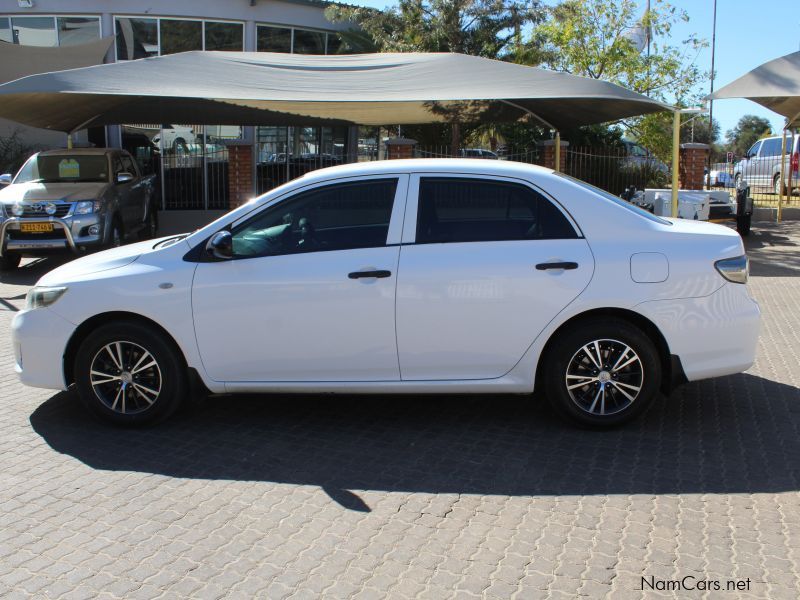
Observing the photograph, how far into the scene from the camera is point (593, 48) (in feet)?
69.2

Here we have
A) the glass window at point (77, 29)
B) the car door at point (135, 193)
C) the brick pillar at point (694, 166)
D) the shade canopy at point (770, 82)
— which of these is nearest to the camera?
the shade canopy at point (770, 82)

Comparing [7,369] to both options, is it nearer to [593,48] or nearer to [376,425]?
[376,425]

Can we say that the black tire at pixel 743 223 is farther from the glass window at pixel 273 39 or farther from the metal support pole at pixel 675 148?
the glass window at pixel 273 39

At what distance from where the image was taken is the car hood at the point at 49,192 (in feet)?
40.6

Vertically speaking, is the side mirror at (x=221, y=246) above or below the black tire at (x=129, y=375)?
above

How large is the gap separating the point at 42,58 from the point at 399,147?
327 inches

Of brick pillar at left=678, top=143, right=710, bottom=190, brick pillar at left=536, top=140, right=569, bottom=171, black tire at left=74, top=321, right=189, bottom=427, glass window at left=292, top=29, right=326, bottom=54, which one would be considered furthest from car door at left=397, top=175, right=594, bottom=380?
glass window at left=292, top=29, right=326, bottom=54

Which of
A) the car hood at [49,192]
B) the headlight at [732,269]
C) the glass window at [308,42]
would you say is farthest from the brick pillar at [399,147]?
the headlight at [732,269]

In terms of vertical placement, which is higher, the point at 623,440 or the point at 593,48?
the point at 593,48

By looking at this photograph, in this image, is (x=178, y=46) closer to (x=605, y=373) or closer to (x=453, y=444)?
(x=453, y=444)

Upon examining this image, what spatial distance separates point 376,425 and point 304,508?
130cm

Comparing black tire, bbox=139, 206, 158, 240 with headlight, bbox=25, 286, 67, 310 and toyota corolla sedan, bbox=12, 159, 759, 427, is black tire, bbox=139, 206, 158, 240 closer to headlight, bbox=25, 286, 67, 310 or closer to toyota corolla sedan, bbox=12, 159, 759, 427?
headlight, bbox=25, 286, 67, 310

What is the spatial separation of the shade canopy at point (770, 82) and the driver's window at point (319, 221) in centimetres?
1081

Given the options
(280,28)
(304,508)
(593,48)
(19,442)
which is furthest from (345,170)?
(280,28)
